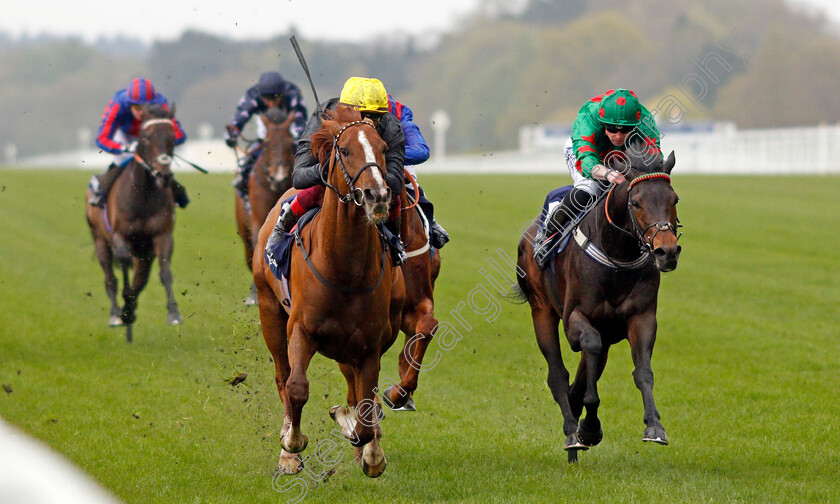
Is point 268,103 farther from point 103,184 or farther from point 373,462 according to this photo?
point 373,462

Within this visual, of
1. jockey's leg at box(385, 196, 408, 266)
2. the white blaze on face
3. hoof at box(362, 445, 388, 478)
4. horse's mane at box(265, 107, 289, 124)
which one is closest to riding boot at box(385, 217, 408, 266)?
jockey's leg at box(385, 196, 408, 266)

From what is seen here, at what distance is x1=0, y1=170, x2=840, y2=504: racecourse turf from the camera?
5473 mm

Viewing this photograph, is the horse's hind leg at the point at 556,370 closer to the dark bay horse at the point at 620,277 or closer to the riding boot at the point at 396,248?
the dark bay horse at the point at 620,277

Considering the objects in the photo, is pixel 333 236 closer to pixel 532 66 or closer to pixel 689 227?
pixel 689 227

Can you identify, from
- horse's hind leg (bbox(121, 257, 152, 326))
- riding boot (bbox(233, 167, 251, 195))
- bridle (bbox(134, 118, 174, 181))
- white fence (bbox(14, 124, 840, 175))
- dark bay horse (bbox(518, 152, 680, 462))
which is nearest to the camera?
dark bay horse (bbox(518, 152, 680, 462))

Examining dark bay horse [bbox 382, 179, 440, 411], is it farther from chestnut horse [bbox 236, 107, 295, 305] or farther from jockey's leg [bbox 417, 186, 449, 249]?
chestnut horse [bbox 236, 107, 295, 305]

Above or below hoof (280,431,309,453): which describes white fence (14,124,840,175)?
below

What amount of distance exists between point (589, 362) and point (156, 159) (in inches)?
218

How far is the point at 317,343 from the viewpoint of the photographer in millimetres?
5027

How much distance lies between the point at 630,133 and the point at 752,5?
42940 millimetres

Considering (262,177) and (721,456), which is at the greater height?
(262,177)

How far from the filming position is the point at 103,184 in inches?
405

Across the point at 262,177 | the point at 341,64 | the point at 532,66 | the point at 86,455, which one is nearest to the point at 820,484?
the point at 86,455

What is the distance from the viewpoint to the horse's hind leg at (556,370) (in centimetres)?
579
